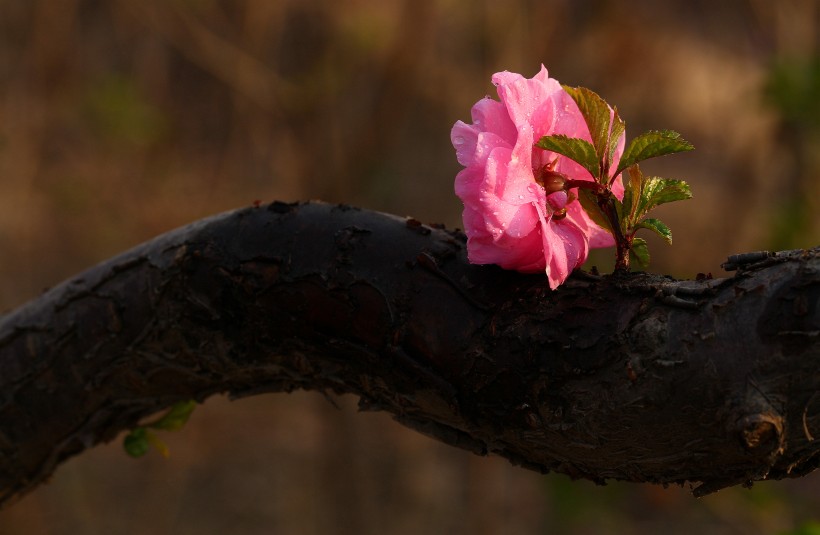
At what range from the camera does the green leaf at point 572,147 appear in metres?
0.76

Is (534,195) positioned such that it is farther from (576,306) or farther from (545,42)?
(545,42)

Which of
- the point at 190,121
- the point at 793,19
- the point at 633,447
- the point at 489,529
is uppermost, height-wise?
the point at 190,121

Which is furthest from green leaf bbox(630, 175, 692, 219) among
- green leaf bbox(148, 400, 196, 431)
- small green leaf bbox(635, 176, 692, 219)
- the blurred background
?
the blurred background

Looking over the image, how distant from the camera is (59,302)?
1.10m

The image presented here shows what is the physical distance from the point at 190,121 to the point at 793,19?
3858 millimetres

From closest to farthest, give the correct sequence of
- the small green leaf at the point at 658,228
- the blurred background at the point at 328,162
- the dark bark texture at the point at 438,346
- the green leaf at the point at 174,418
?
the dark bark texture at the point at 438,346 < the small green leaf at the point at 658,228 < the green leaf at the point at 174,418 < the blurred background at the point at 328,162

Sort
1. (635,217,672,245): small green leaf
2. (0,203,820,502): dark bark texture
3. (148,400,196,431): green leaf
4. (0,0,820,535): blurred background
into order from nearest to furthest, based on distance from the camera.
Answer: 1. (0,203,820,502): dark bark texture
2. (635,217,672,245): small green leaf
3. (148,400,196,431): green leaf
4. (0,0,820,535): blurred background

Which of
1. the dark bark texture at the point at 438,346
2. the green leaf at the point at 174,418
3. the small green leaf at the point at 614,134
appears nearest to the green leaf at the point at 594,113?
the small green leaf at the point at 614,134

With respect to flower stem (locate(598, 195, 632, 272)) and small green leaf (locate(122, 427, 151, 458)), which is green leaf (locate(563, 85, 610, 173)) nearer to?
flower stem (locate(598, 195, 632, 272))

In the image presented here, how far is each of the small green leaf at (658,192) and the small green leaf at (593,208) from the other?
29 millimetres

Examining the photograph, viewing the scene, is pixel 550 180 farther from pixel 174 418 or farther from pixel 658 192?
pixel 174 418

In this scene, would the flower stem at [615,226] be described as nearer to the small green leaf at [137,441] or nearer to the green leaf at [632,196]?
the green leaf at [632,196]

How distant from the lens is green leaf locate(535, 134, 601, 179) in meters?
0.76

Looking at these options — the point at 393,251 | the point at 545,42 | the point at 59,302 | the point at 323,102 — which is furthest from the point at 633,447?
the point at 545,42
